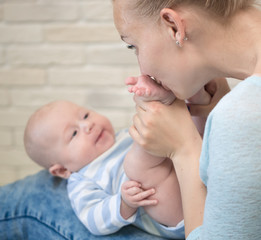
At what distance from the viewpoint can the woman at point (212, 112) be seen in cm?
81

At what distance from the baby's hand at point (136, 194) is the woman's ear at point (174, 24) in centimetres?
44

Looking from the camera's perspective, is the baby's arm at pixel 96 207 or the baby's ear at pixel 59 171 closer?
the baby's arm at pixel 96 207

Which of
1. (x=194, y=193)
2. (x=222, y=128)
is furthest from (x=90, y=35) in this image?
(x=222, y=128)

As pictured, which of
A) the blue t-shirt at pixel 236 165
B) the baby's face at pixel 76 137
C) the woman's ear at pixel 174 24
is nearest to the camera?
the blue t-shirt at pixel 236 165

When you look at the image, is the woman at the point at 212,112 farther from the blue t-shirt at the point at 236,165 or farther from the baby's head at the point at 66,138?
the baby's head at the point at 66,138

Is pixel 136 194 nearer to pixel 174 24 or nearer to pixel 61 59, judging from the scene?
pixel 174 24

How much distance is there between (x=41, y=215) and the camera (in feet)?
4.60

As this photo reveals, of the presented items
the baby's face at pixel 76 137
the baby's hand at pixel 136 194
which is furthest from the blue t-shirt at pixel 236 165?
the baby's face at pixel 76 137

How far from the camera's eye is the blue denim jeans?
4.29ft

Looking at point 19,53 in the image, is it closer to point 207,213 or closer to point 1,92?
point 1,92

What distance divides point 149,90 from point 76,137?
1.67 feet

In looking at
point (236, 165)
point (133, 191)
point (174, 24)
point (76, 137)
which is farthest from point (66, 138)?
point (236, 165)

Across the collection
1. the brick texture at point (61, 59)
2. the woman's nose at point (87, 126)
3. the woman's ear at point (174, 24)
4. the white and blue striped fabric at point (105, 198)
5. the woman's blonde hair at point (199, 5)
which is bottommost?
the brick texture at point (61, 59)

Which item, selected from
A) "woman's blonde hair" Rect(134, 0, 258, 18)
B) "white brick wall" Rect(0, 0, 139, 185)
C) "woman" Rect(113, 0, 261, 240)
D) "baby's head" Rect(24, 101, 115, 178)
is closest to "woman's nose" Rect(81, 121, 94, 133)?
"baby's head" Rect(24, 101, 115, 178)
